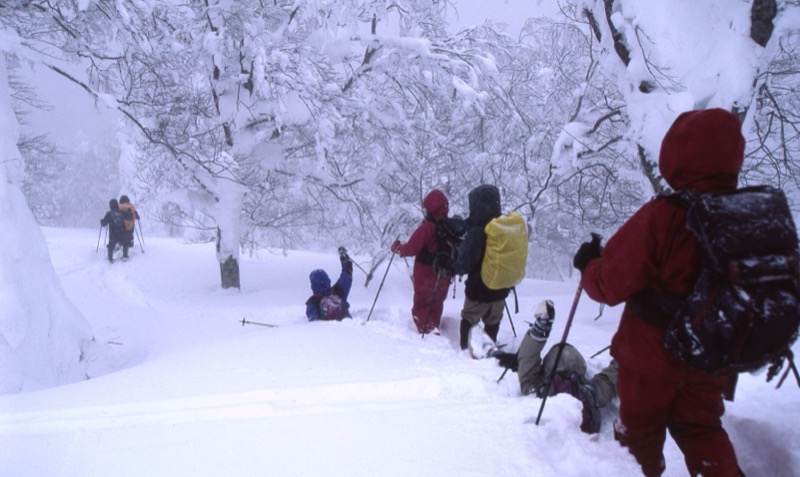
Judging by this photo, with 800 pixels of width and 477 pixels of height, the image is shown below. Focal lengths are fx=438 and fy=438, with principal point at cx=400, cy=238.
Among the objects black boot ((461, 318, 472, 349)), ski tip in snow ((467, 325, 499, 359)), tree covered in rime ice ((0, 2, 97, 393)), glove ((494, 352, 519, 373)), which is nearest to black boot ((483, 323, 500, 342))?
black boot ((461, 318, 472, 349))

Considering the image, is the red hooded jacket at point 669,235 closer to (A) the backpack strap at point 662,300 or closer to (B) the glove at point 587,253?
(A) the backpack strap at point 662,300

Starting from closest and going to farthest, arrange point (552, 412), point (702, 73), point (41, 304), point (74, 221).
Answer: point (552, 412)
point (702, 73)
point (41, 304)
point (74, 221)

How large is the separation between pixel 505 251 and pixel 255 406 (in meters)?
2.66

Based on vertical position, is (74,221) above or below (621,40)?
below

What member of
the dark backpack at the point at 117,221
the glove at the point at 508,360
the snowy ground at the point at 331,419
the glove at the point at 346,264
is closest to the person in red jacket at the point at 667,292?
the snowy ground at the point at 331,419

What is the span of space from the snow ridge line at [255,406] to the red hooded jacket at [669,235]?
4.77 ft

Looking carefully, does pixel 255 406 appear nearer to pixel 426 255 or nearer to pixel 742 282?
pixel 742 282

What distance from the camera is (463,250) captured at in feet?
15.0

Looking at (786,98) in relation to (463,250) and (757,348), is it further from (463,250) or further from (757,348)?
(757,348)

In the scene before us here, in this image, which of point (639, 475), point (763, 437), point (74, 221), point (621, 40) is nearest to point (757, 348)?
point (639, 475)

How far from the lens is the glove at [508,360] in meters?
3.35

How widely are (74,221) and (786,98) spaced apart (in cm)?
6512

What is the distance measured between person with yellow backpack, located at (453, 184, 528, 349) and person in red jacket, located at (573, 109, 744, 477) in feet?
7.18

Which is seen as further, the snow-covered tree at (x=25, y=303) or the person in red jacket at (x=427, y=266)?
the person in red jacket at (x=427, y=266)
